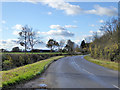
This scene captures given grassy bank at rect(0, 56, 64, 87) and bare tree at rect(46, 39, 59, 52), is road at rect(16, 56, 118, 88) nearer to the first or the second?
Answer: grassy bank at rect(0, 56, 64, 87)

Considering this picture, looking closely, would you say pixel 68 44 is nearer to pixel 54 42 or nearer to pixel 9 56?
pixel 54 42

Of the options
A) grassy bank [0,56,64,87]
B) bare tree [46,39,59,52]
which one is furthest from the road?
bare tree [46,39,59,52]

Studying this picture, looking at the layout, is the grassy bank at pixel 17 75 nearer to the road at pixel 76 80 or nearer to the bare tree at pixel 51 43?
the road at pixel 76 80

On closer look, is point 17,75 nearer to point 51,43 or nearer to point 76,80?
point 76,80

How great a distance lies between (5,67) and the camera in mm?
30203

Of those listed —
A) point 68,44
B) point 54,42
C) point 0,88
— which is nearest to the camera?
point 0,88

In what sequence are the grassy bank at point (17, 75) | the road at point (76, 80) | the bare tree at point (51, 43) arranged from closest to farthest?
the road at point (76, 80) < the grassy bank at point (17, 75) < the bare tree at point (51, 43)

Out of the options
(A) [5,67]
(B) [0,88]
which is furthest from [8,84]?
(A) [5,67]

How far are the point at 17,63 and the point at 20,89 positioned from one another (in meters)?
27.4

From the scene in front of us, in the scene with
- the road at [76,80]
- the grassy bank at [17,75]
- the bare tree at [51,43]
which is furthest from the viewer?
the bare tree at [51,43]

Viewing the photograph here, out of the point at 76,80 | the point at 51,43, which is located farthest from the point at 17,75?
the point at 51,43

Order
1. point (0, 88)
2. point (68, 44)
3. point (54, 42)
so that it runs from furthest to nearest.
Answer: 1. point (68, 44)
2. point (54, 42)
3. point (0, 88)

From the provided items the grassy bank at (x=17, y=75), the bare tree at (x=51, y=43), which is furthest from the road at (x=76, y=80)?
the bare tree at (x=51, y=43)

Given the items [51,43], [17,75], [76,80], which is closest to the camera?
[76,80]
